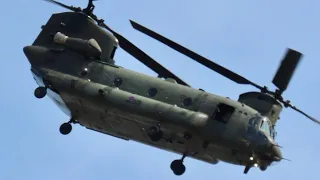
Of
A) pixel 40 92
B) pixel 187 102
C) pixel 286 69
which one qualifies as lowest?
pixel 40 92

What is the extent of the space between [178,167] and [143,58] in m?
6.98

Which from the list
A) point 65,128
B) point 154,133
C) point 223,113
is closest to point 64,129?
point 65,128

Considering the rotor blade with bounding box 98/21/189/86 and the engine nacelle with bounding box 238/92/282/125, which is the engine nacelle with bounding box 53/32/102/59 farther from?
the engine nacelle with bounding box 238/92/282/125

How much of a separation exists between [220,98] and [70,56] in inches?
344

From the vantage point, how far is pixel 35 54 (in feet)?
123

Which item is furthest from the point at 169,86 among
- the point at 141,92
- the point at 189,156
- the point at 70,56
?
the point at 70,56

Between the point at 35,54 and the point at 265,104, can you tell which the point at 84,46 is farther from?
the point at 265,104

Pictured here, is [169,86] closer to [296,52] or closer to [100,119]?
[100,119]

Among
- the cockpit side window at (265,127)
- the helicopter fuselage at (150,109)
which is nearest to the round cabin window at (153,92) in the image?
the helicopter fuselage at (150,109)

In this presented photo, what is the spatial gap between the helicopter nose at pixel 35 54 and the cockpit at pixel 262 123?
12.0m

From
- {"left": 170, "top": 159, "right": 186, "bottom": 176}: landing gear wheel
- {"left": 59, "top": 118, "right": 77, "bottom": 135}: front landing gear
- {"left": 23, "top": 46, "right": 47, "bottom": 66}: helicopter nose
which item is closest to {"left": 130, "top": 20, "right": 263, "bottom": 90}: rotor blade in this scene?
{"left": 170, "top": 159, "right": 186, "bottom": 176}: landing gear wheel

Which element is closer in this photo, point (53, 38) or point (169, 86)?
point (169, 86)

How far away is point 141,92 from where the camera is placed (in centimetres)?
3481

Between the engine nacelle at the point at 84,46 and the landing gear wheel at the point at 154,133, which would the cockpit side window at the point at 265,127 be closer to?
the landing gear wheel at the point at 154,133
